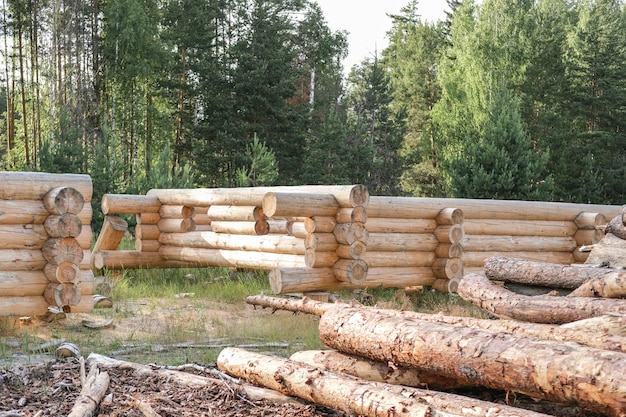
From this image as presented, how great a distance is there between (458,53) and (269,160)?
14.5 m

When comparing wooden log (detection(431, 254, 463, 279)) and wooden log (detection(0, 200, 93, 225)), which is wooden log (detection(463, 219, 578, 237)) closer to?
wooden log (detection(431, 254, 463, 279))

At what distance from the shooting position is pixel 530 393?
11.9 feet

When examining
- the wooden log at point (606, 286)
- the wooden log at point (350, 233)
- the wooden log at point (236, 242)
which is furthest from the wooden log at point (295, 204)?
the wooden log at point (606, 286)

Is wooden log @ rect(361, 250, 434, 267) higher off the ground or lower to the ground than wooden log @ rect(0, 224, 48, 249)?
lower

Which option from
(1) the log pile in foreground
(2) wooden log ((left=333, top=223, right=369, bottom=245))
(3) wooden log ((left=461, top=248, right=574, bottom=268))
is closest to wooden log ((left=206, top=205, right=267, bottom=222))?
(2) wooden log ((left=333, top=223, right=369, bottom=245))

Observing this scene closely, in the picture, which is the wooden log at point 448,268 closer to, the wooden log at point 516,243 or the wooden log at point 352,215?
the wooden log at point 516,243

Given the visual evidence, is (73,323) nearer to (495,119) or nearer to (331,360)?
(331,360)

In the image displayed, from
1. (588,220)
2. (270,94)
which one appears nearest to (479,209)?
(588,220)

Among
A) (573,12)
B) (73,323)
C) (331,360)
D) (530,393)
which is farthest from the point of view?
(573,12)

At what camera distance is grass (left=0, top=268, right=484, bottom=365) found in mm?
6785

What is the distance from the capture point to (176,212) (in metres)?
12.1

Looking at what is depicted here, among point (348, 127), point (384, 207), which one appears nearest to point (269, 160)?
point (348, 127)

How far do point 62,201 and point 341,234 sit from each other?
11.2 feet

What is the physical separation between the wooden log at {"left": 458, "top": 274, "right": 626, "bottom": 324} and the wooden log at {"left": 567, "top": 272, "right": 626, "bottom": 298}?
0.91 ft
